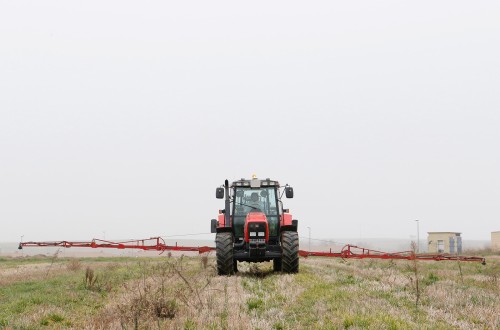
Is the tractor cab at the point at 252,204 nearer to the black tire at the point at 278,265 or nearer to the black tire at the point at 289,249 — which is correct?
the black tire at the point at 289,249

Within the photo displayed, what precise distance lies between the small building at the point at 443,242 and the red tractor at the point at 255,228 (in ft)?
167

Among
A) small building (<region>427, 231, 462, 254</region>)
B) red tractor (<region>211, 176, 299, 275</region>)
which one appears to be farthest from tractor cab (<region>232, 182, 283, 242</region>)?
small building (<region>427, 231, 462, 254</region>)

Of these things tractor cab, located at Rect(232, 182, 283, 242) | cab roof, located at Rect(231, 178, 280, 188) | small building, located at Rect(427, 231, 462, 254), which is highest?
cab roof, located at Rect(231, 178, 280, 188)

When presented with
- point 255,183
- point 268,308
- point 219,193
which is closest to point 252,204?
point 255,183

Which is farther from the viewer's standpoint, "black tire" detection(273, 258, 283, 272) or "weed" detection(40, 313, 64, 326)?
"black tire" detection(273, 258, 283, 272)

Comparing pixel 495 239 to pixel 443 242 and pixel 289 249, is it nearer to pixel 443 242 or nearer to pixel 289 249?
pixel 443 242

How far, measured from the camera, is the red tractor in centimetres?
1509

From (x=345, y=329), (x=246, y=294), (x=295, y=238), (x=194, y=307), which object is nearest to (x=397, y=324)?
(x=345, y=329)

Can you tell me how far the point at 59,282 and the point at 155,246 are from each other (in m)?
6.37

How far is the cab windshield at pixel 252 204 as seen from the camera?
1606cm

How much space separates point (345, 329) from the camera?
676 cm

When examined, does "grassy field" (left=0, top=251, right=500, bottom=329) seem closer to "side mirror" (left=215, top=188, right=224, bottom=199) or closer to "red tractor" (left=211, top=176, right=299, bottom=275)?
"red tractor" (left=211, top=176, right=299, bottom=275)

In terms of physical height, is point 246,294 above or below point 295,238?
below

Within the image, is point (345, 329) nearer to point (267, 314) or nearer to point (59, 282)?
point (267, 314)
